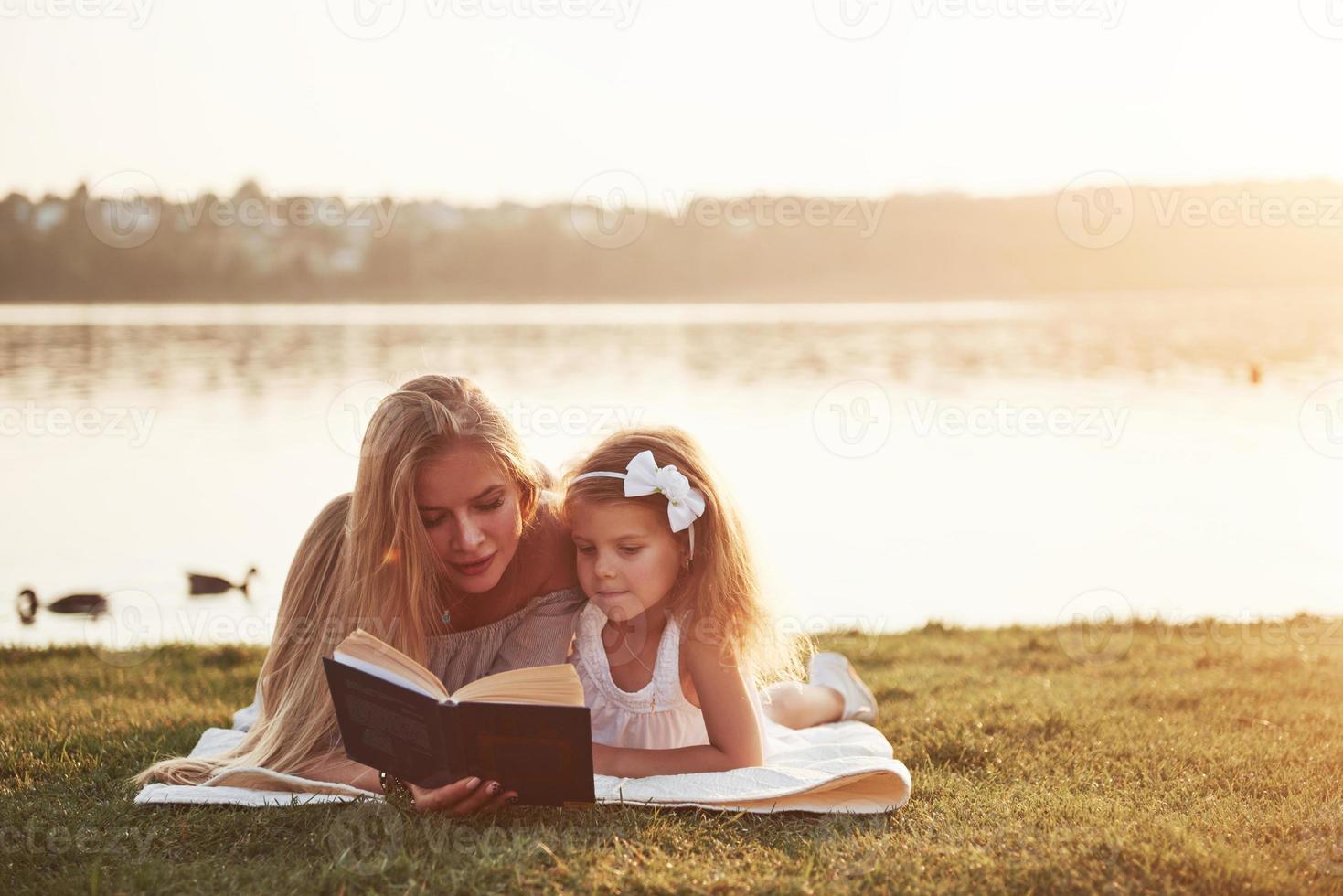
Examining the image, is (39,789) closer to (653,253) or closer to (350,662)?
(350,662)

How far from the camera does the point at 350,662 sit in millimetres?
3186

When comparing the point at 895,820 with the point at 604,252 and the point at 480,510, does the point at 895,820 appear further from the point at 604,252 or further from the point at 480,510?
the point at 604,252

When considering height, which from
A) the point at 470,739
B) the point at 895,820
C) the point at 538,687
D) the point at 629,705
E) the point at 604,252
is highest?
the point at 604,252

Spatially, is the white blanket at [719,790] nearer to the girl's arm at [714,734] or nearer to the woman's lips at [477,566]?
the girl's arm at [714,734]

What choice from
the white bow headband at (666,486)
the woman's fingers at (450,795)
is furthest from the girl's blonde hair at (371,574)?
the woman's fingers at (450,795)

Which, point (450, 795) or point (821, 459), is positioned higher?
point (821, 459)

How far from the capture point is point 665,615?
13.0 ft

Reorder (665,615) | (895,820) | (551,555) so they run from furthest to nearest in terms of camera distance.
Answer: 1. (551,555)
2. (665,615)
3. (895,820)

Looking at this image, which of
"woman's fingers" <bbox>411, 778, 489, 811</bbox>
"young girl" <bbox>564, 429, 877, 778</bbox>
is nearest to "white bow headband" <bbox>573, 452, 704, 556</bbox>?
"young girl" <bbox>564, 429, 877, 778</bbox>

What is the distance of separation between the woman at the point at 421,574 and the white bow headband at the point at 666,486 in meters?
0.42

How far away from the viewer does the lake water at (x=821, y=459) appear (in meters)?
7.73

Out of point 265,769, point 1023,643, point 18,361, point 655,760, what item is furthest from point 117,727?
point 18,361

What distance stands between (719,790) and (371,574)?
126 centimetres

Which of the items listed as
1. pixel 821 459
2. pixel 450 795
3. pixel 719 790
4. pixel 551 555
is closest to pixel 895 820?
pixel 719 790
